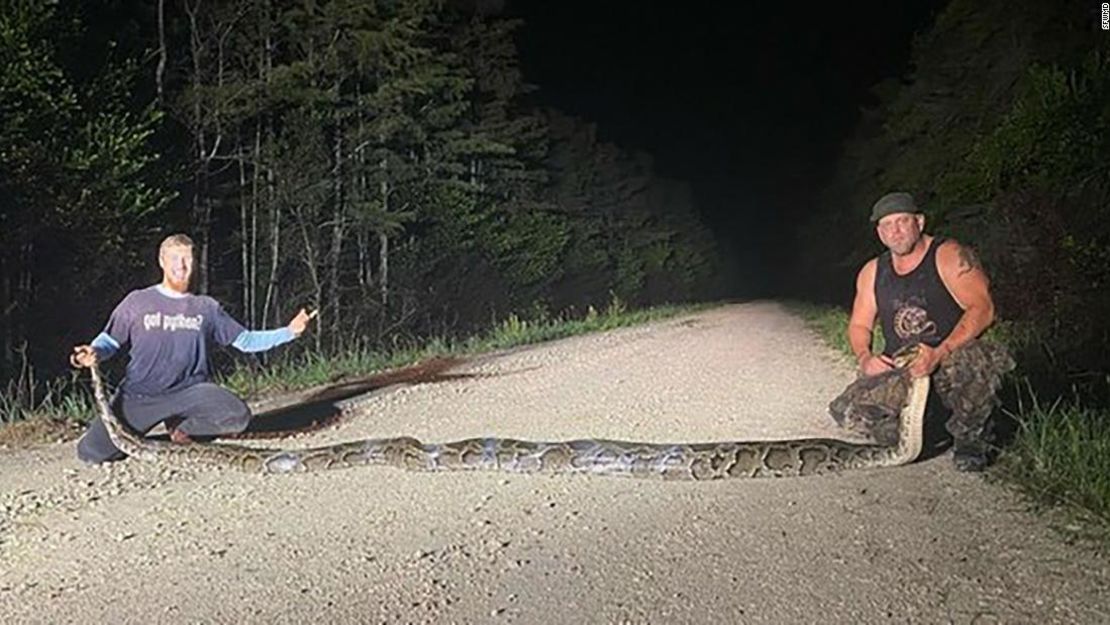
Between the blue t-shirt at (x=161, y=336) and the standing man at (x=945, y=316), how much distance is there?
4666 mm

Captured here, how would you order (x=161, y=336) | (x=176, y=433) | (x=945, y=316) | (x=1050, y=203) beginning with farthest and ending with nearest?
1. (x=1050, y=203)
2. (x=176, y=433)
3. (x=161, y=336)
4. (x=945, y=316)

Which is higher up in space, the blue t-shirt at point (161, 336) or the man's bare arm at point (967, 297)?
the man's bare arm at point (967, 297)

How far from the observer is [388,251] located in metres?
24.6

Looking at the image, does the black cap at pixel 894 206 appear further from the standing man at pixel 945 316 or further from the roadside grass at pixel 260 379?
the roadside grass at pixel 260 379

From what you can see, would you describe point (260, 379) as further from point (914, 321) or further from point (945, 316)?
point (945, 316)

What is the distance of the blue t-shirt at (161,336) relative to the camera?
22.9 feet

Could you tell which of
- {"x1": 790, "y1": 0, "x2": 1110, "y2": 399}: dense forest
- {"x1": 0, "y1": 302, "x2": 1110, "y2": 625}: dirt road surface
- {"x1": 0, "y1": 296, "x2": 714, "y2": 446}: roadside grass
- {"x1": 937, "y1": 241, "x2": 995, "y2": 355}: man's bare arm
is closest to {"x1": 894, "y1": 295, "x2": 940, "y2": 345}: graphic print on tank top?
{"x1": 937, "y1": 241, "x2": 995, "y2": 355}: man's bare arm

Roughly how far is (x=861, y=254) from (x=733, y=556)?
37.3 m

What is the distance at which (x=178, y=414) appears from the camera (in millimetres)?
7117

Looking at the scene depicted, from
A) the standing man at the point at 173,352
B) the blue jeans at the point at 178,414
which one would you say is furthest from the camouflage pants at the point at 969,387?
the blue jeans at the point at 178,414

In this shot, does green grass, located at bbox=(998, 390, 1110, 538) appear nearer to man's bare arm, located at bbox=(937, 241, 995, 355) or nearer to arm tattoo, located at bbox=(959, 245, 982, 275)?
man's bare arm, located at bbox=(937, 241, 995, 355)

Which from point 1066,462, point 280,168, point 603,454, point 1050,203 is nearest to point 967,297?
point 1066,462

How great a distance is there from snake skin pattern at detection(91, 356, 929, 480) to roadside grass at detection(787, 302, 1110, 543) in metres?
0.62

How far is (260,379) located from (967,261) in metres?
8.67
